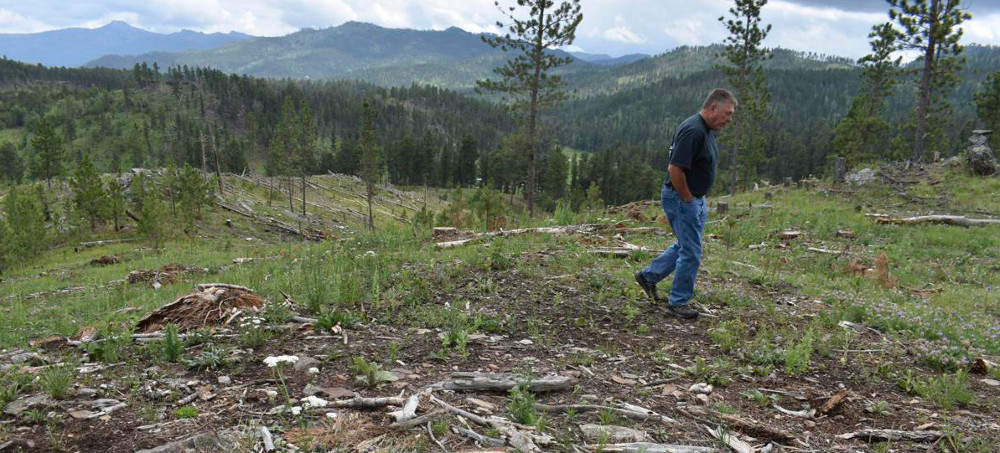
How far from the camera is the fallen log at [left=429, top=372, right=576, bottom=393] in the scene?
4.21 m

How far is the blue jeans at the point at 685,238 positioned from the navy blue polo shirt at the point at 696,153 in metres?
0.22

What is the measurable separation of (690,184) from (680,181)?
263 millimetres

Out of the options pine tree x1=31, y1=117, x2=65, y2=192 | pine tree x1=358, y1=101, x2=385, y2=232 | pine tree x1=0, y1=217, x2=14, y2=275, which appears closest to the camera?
pine tree x1=0, y1=217, x2=14, y2=275

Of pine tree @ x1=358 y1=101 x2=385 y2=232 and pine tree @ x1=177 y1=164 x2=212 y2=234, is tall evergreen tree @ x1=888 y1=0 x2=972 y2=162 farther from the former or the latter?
pine tree @ x1=177 y1=164 x2=212 y2=234

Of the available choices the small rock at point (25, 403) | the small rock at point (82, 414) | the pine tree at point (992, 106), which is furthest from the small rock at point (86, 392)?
the pine tree at point (992, 106)

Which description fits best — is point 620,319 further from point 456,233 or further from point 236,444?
point 456,233

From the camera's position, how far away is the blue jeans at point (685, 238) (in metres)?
6.50

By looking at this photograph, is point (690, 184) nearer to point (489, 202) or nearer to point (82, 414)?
point (82, 414)

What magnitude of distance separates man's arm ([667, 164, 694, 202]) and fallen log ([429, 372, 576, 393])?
120 inches

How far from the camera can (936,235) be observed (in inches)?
517

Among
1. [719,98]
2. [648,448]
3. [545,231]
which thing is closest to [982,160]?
[545,231]

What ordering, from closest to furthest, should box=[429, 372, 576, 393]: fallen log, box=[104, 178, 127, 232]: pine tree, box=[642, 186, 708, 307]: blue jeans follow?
box=[429, 372, 576, 393]: fallen log
box=[642, 186, 708, 307]: blue jeans
box=[104, 178, 127, 232]: pine tree

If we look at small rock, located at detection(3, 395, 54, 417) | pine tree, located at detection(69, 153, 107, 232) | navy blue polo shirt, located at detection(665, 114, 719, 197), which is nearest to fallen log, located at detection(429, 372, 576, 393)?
small rock, located at detection(3, 395, 54, 417)

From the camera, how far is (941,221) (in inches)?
579
